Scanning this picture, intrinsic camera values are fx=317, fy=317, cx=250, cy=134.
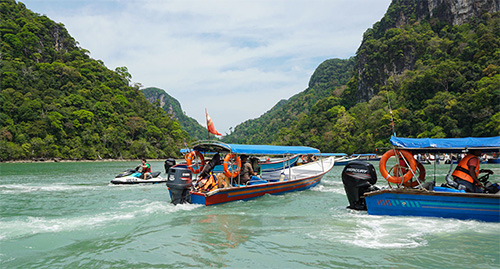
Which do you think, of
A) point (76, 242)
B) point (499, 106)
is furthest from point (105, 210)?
point (499, 106)

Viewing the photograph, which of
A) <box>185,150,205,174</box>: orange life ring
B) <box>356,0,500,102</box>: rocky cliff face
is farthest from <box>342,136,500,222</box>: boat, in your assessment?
<box>356,0,500,102</box>: rocky cliff face

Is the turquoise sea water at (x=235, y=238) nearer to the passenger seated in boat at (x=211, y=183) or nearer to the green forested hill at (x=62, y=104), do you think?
the passenger seated in boat at (x=211, y=183)

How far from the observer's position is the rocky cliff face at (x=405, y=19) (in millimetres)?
79000

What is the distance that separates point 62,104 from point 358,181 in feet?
235

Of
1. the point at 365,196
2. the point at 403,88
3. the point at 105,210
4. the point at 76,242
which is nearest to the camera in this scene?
the point at 76,242

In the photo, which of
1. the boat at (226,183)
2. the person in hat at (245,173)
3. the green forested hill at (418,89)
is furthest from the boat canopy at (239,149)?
the green forested hill at (418,89)

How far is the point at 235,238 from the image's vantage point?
7824 mm

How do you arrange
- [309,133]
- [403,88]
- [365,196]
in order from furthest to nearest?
[309,133] → [403,88] → [365,196]

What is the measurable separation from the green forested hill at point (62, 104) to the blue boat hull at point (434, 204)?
58832mm

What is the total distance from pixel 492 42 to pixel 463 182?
65443 millimetres

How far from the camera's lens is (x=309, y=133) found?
90812 mm

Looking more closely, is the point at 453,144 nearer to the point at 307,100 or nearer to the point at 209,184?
the point at 209,184

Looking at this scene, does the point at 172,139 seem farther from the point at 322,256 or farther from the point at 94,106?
the point at 322,256

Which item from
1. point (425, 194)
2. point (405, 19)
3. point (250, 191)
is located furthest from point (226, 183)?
point (405, 19)
